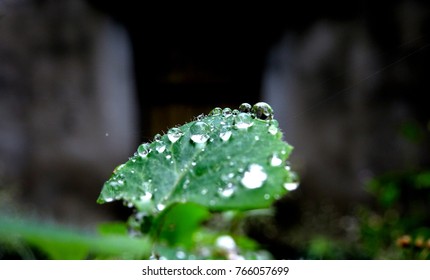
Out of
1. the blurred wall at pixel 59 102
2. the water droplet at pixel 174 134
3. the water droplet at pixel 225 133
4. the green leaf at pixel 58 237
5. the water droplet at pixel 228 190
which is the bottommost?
the blurred wall at pixel 59 102

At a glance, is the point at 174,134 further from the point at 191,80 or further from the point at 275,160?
the point at 191,80

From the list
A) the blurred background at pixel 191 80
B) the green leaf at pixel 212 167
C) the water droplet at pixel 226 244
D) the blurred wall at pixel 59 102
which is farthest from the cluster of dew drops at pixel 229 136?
the blurred wall at pixel 59 102

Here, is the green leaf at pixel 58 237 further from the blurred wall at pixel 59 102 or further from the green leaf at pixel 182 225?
the blurred wall at pixel 59 102

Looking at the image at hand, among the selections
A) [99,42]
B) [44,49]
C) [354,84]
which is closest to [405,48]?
[354,84]

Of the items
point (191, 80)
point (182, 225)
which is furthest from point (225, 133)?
point (191, 80)

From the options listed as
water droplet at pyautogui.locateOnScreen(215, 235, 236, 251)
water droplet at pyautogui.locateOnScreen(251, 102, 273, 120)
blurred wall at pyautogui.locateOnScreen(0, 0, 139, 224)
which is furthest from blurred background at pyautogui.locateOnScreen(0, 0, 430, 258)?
water droplet at pyautogui.locateOnScreen(251, 102, 273, 120)

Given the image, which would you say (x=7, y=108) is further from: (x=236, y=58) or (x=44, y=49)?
(x=236, y=58)
